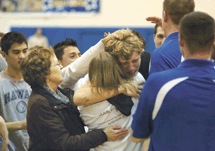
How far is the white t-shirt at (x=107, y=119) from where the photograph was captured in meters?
1.61

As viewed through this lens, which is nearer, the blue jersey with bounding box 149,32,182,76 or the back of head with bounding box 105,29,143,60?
the blue jersey with bounding box 149,32,182,76

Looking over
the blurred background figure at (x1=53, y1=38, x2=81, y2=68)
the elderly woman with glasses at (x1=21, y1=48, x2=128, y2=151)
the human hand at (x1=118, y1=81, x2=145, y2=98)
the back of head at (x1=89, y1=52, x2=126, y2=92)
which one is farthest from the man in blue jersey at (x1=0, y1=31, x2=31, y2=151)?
the human hand at (x1=118, y1=81, x2=145, y2=98)

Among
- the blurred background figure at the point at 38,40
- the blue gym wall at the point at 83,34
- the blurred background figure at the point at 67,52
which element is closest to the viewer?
Result: the blurred background figure at the point at 67,52

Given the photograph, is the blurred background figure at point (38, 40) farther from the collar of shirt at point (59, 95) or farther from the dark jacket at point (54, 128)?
the dark jacket at point (54, 128)

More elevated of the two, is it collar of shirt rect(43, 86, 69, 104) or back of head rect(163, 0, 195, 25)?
back of head rect(163, 0, 195, 25)

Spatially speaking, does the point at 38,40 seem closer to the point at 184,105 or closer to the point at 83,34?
the point at 83,34

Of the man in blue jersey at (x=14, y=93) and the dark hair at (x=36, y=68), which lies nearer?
the dark hair at (x=36, y=68)

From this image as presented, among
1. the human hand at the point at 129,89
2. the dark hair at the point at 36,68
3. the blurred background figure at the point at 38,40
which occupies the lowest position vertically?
the blurred background figure at the point at 38,40

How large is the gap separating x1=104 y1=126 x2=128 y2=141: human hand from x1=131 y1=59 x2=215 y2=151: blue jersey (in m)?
0.40

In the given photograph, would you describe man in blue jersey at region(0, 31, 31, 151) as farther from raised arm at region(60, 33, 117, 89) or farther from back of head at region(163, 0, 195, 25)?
back of head at region(163, 0, 195, 25)

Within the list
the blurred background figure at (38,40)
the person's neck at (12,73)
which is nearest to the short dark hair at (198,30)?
the person's neck at (12,73)

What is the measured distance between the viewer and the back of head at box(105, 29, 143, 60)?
5.44ft

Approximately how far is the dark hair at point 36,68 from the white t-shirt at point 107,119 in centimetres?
37

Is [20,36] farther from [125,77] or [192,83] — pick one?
[192,83]
